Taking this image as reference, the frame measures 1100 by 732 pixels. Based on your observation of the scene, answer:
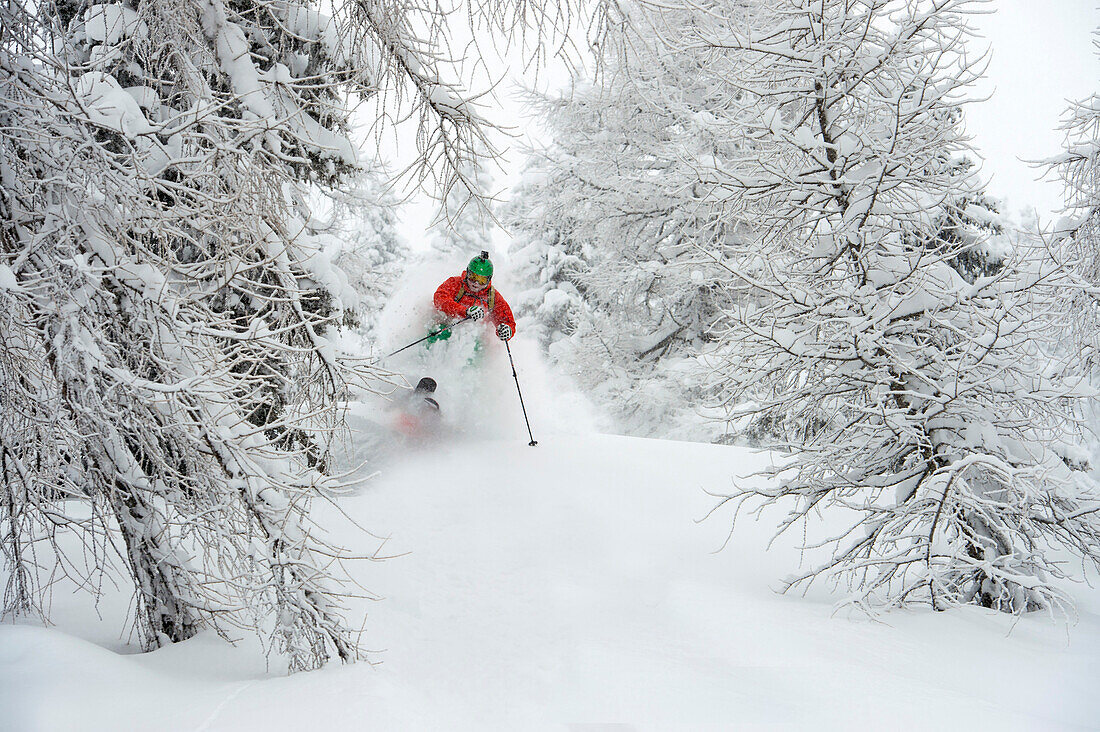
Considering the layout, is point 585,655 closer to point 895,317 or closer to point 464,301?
point 895,317

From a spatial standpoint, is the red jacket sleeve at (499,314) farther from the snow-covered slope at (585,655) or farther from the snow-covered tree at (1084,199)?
the snow-covered tree at (1084,199)

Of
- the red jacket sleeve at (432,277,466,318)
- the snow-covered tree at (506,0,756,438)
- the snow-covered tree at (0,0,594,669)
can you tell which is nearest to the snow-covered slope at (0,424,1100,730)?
the snow-covered tree at (0,0,594,669)

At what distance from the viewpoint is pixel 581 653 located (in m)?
3.76

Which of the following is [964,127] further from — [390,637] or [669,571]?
[390,637]

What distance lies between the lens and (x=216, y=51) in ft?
12.7

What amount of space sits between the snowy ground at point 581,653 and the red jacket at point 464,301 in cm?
339

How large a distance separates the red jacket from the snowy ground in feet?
11.1

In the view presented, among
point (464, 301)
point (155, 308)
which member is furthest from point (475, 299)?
point (155, 308)

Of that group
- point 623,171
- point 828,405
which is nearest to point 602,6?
point 828,405

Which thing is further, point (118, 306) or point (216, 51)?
point (216, 51)

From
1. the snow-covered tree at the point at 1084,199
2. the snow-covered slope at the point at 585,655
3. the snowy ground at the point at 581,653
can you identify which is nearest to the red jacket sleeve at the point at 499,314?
the snowy ground at the point at 581,653

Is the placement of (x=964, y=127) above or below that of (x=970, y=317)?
above

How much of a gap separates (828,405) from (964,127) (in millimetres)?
2098

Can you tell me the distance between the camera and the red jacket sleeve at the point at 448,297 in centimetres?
916
